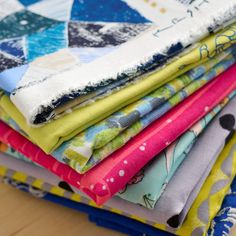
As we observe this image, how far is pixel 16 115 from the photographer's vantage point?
16.9 inches

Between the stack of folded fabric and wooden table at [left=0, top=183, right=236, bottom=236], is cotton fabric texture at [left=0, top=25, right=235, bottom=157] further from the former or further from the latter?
wooden table at [left=0, top=183, right=236, bottom=236]

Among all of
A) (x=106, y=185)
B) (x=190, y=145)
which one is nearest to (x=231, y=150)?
(x=190, y=145)

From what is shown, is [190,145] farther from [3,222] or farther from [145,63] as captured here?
[3,222]

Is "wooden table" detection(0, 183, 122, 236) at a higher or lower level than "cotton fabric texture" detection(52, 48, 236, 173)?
lower

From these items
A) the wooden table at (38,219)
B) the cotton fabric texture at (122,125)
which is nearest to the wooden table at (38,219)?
the wooden table at (38,219)

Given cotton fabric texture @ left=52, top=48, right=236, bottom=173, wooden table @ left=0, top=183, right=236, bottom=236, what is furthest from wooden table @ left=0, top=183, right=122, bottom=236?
cotton fabric texture @ left=52, top=48, right=236, bottom=173

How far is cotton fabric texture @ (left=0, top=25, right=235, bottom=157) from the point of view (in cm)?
40

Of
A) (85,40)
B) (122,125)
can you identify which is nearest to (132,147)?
(122,125)

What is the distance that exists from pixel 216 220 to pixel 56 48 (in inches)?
8.9

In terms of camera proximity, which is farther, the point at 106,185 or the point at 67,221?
the point at 67,221

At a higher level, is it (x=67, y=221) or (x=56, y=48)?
(x=56, y=48)

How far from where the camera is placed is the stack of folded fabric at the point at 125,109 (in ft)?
1.32

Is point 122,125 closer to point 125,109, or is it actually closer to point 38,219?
point 125,109

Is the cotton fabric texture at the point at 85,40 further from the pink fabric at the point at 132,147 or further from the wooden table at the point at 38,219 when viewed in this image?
the wooden table at the point at 38,219
